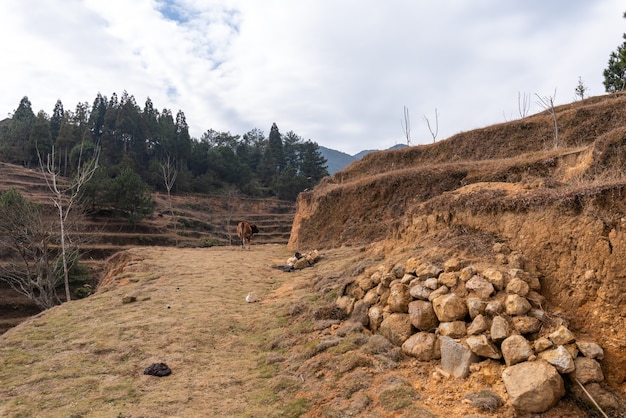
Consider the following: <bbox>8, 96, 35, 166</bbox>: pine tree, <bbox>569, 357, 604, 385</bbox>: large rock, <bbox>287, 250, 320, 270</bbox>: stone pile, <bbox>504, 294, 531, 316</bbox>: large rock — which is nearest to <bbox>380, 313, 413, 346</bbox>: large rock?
<bbox>504, 294, 531, 316</bbox>: large rock

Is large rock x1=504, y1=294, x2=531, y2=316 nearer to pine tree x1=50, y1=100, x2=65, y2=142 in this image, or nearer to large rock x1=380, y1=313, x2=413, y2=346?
large rock x1=380, y1=313, x2=413, y2=346

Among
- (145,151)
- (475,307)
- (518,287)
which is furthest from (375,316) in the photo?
(145,151)

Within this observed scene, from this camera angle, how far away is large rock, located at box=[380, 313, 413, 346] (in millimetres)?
5410

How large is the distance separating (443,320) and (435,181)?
12.8m

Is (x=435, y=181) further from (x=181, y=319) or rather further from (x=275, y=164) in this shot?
(x=275, y=164)

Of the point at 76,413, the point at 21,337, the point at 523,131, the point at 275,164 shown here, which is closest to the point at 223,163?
the point at 275,164

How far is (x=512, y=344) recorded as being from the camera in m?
4.17

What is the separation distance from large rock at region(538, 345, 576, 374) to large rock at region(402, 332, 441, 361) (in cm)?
127

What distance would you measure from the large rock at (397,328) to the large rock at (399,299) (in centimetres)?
11

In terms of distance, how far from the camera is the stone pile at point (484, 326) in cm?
378

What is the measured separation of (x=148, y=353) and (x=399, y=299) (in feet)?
15.5

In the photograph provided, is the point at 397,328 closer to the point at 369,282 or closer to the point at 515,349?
the point at 369,282

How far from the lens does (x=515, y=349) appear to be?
4.11 metres

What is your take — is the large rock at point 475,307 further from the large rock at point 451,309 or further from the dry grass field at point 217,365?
the dry grass field at point 217,365
